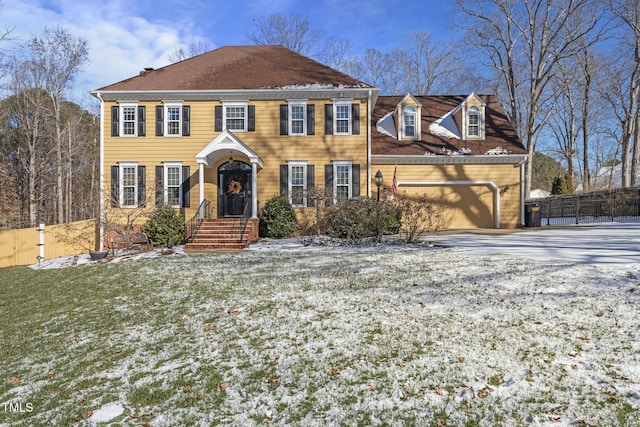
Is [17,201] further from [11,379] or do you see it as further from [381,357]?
[381,357]

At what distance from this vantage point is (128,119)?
15438 mm

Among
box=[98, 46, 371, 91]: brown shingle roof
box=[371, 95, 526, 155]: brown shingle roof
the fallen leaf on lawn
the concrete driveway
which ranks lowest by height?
the fallen leaf on lawn

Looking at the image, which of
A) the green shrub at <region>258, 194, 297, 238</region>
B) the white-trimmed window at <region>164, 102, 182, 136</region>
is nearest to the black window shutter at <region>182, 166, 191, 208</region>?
the white-trimmed window at <region>164, 102, 182, 136</region>

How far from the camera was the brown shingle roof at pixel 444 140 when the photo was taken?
54.0 feet

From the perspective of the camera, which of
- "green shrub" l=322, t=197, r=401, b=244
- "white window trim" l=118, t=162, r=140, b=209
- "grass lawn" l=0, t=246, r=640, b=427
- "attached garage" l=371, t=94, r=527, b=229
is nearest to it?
"grass lawn" l=0, t=246, r=640, b=427

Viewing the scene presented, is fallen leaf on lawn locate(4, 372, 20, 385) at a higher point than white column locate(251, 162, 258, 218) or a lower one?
lower

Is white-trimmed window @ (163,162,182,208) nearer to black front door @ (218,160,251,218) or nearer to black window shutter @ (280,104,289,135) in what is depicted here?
black front door @ (218,160,251,218)

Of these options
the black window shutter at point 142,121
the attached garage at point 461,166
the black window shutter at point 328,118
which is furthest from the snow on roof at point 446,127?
the black window shutter at point 142,121

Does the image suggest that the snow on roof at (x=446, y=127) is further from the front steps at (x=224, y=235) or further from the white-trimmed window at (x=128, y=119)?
the white-trimmed window at (x=128, y=119)

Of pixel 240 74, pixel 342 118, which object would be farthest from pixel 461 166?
pixel 240 74

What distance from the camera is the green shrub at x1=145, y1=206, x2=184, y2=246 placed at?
12.9 m

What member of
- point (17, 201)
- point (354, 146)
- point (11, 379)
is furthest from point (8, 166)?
point (11, 379)

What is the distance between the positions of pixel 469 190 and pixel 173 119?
13.2 metres

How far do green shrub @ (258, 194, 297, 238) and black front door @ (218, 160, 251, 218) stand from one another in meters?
1.72
